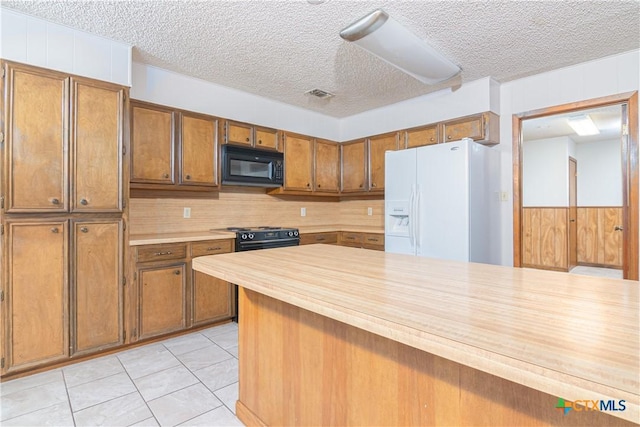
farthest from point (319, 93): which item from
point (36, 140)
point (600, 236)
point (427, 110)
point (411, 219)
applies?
point (600, 236)

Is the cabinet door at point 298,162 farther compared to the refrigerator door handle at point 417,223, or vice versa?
the cabinet door at point 298,162

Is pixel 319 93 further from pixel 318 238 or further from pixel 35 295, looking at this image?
pixel 35 295

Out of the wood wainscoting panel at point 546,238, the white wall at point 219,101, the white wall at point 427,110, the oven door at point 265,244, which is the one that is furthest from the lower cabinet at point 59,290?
the wood wainscoting panel at point 546,238

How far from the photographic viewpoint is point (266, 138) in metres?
3.81

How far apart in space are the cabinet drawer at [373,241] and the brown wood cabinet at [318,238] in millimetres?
408

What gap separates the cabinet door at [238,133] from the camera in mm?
3469

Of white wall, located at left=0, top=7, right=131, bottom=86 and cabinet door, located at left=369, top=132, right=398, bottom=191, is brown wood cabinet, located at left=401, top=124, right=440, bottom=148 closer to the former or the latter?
cabinet door, located at left=369, top=132, right=398, bottom=191

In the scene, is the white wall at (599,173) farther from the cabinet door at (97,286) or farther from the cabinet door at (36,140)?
the cabinet door at (36,140)

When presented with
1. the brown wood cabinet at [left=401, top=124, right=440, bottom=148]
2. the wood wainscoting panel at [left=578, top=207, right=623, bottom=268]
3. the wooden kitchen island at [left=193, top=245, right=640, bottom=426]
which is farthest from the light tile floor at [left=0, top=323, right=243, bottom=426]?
the wood wainscoting panel at [left=578, top=207, right=623, bottom=268]

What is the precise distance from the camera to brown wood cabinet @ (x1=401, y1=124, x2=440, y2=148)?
144 inches

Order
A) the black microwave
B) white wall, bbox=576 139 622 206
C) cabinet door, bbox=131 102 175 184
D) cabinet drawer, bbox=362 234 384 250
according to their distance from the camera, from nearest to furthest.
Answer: cabinet door, bbox=131 102 175 184, the black microwave, cabinet drawer, bbox=362 234 384 250, white wall, bbox=576 139 622 206

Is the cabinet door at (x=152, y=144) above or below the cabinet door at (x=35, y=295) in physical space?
above

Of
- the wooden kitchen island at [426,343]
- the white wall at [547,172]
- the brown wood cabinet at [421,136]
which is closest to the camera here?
the wooden kitchen island at [426,343]

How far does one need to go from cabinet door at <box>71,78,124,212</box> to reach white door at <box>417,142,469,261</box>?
266 centimetres
